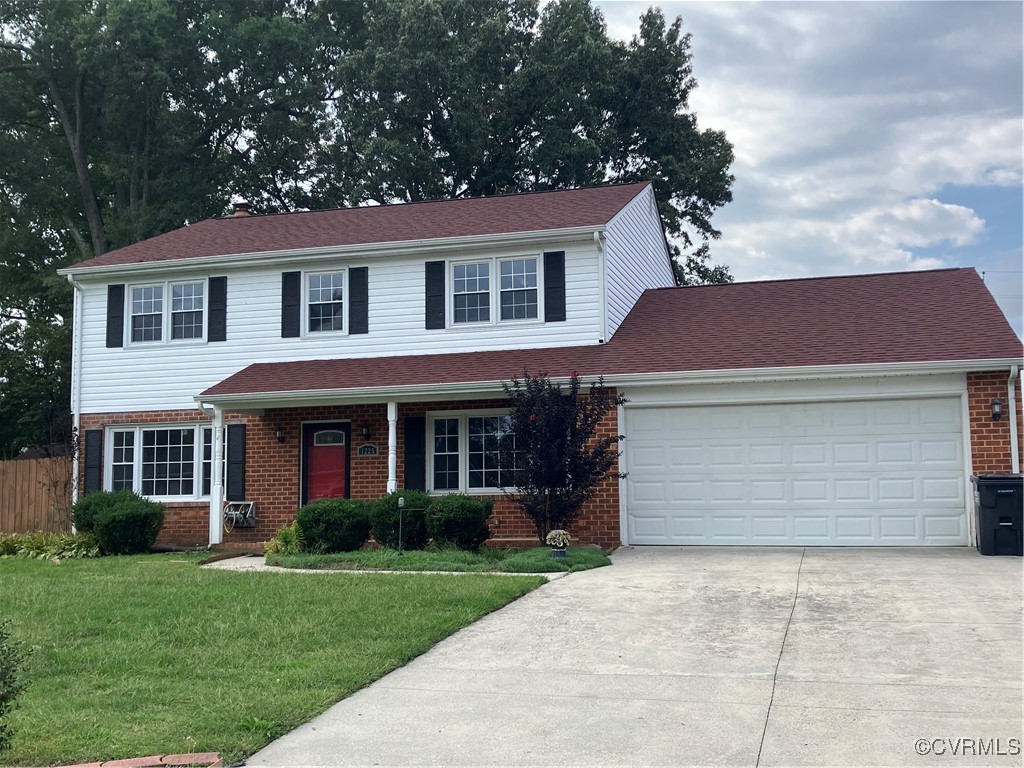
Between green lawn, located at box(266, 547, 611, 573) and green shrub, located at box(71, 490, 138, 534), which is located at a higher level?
green shrub, located at box(71, 490, 138, 534)

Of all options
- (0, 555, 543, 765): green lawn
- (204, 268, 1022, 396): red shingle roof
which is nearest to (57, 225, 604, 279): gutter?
(204, 268, 1022, 396): red shingle roof

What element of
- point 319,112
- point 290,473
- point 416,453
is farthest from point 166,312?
point 319,112

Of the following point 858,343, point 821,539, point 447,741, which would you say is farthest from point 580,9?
point 447,741

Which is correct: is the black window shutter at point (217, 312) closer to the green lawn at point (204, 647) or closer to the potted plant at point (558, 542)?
the green lawn at point (204, 647)

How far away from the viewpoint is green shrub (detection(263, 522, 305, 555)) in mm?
14203

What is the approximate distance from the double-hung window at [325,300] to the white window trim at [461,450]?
9.27 ft

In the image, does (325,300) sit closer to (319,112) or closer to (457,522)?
(457,522)

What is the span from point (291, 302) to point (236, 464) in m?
3.11

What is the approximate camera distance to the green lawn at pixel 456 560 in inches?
467

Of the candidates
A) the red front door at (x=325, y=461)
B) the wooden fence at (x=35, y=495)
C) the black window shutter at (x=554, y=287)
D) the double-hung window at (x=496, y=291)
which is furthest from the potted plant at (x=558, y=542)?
the wooden fence at (x=35, y=495)

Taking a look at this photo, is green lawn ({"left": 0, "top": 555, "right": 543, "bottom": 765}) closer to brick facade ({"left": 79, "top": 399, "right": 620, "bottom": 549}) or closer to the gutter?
brick facade ({"left": 79, "top": 399, "right": 620, "bottom": 549})

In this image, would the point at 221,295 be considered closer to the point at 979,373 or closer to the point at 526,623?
the point at 526,623

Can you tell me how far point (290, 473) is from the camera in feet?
54.7

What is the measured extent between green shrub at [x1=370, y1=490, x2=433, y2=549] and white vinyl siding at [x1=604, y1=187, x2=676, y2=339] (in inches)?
176
